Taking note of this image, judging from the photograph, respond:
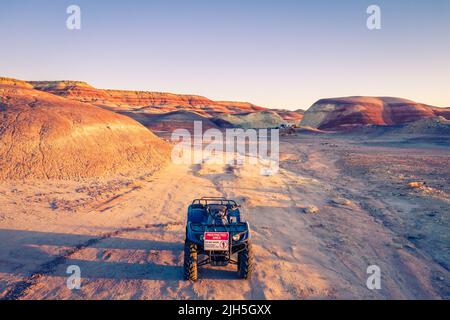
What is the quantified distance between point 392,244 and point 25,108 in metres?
22.4

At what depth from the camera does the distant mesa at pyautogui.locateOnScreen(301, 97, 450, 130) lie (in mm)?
84125

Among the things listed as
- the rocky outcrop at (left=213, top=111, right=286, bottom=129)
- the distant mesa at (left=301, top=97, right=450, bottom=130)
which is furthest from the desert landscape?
the distant mesa at (left=301, top=97, right=450, bottom=130)

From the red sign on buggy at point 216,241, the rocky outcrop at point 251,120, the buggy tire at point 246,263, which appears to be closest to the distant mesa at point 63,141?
the red sign on buggy at point 216,241

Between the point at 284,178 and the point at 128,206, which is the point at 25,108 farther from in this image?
the point at 284,178

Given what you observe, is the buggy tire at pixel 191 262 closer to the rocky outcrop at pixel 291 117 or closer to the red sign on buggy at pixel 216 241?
the red sign on buggy at pixel 216 241

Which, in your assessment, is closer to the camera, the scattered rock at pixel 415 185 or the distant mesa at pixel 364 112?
the scattered rock at pixel 415 185

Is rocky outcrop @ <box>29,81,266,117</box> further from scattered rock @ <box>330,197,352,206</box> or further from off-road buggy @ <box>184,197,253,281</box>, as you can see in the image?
off-road buggy @ <box>184,197,253,281</box>

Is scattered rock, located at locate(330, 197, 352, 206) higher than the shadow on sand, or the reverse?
scattered rock, located at locate(330, 197, 352, 206)

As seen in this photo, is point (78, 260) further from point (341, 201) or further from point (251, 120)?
point (251, 120)

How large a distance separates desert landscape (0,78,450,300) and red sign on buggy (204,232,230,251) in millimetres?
983

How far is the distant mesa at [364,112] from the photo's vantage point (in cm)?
8412

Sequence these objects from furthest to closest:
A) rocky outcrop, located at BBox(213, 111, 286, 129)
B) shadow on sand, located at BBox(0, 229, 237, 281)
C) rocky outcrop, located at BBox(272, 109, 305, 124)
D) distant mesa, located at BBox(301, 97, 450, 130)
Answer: rocky outcrop, located at BBox(272, 109, 305, 124) < distant mesa, located at BBox(301, 97, 450, 130) < rocky outcrop, located at BBox(213, 111, 286, 129) < shadow on sand, located at BBox(0, 229, 237, 281)

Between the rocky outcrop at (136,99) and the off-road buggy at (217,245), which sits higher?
the rocky outcrop at (136,99)

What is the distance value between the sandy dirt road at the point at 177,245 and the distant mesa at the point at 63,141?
1964mm
